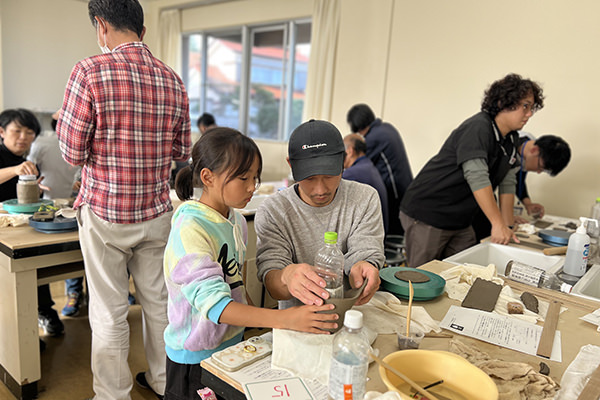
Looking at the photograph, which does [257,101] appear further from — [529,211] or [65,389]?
[65,389]

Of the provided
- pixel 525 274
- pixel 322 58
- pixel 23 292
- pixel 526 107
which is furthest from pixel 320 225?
pixel 322 58

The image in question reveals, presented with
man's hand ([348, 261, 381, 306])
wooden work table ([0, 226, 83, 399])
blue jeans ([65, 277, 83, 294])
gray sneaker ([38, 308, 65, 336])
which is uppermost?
man's hand ([348, 261, 381, 306])

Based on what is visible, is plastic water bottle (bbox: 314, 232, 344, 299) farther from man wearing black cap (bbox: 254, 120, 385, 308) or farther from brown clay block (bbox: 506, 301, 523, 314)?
brown clay block (bbox: 506, 301, 523, 314)

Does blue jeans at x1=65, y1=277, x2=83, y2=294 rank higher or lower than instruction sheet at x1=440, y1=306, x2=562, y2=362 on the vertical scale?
lower

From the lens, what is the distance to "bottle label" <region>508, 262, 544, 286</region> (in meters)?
1.56

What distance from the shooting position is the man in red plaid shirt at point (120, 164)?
160 centimetres

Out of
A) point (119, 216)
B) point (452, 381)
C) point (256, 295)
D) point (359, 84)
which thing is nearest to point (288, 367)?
point (452, 381)

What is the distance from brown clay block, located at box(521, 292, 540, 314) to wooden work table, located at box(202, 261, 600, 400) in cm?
7

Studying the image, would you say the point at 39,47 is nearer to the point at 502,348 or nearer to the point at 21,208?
the point at 21,208

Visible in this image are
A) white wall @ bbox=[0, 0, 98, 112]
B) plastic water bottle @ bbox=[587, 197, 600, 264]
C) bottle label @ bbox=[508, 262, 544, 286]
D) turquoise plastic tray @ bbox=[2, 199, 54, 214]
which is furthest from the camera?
white wall @ bbox=[0, 0, 98, 112]

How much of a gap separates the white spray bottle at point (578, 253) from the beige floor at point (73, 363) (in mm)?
1945

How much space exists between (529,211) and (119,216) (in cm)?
280

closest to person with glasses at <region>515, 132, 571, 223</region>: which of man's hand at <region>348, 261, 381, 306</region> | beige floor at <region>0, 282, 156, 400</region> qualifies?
man's hand at <region>348, 261, 381, 306</region>

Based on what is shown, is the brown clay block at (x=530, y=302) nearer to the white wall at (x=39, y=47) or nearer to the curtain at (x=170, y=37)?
the curtain at (x=170, y=37)
